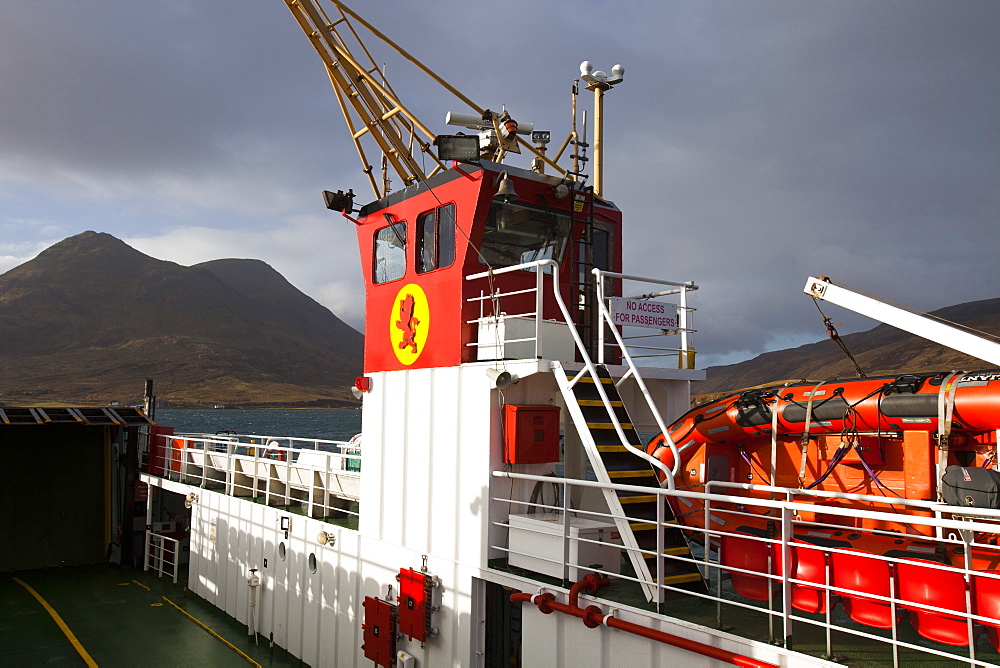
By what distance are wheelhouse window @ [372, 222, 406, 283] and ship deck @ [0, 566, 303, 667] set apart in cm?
619

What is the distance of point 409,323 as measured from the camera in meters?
9.62

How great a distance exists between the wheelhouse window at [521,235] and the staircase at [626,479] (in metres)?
2.12

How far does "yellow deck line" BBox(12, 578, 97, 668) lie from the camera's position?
37.4 ft

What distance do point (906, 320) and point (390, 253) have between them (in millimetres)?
6428

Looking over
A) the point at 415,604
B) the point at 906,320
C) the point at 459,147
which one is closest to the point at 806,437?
the point at 906,320

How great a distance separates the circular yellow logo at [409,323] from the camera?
368 inches

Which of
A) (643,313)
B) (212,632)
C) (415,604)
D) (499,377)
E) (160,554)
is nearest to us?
(499,377)

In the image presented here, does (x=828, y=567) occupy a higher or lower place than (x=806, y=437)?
lower

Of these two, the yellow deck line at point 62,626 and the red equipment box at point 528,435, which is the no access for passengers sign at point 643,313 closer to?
the red equipment box at point 528,435

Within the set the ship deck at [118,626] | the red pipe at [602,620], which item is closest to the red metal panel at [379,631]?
the red pipe at [602,620]

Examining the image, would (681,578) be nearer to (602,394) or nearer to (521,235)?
(602,394)

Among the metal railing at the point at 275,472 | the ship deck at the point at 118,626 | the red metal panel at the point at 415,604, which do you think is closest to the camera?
the red metal panel at the point at 415,604

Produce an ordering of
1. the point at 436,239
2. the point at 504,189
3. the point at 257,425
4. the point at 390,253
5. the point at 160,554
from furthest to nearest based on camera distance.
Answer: the point at 257,425 → the point at 160,554 → the point at 390,253 → the point at 436,239 → the point at 504,189

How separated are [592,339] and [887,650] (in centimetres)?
477
